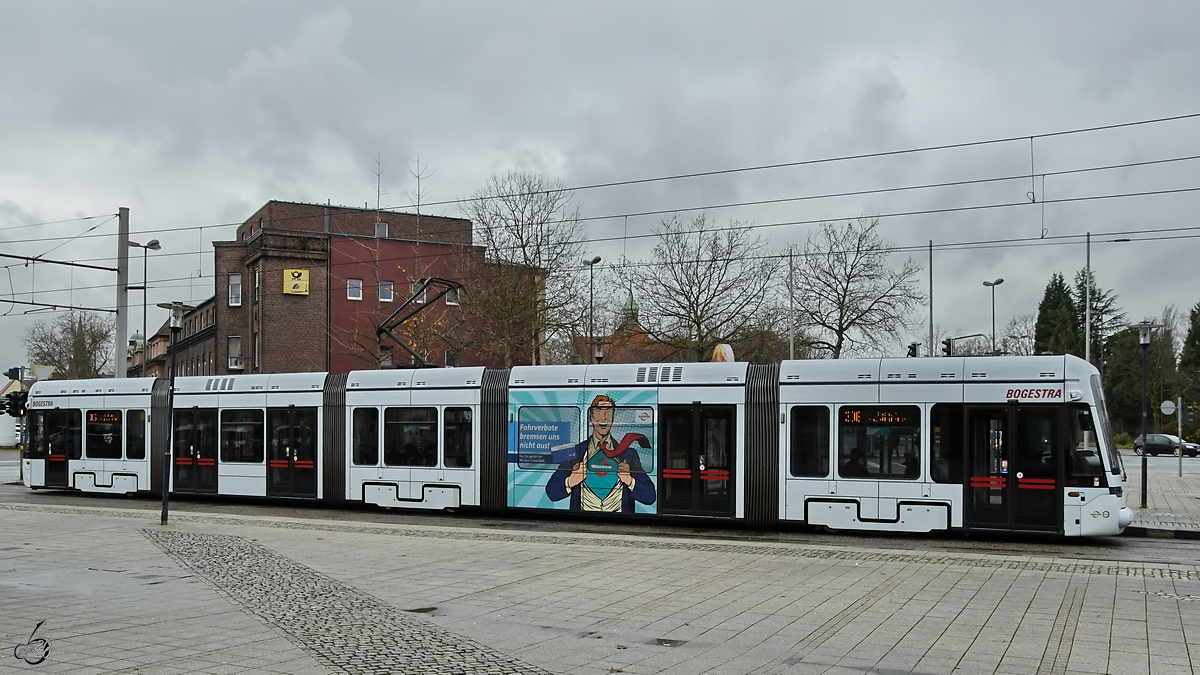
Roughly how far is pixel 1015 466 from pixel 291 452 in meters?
14.8

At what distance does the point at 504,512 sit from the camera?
69.8ft

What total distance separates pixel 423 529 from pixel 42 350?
67354mm

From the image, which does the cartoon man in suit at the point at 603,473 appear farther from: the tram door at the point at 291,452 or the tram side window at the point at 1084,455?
the tram side window at the point at 1084,455

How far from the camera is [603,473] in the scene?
19594mm

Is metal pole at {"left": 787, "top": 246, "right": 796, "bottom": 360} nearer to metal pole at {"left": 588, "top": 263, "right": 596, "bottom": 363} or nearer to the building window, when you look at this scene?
metal pole at {"left": 588, "top": 263, "right": 596, "bottom": 363}

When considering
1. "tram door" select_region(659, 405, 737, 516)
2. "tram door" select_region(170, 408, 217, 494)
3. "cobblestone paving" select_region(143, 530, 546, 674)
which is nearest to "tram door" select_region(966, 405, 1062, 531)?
"tram door" select_region(659, 405, 737, 516)

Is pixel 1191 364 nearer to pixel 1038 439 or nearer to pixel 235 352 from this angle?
pixel 235 352

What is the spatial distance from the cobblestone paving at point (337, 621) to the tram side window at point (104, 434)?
13181 mm

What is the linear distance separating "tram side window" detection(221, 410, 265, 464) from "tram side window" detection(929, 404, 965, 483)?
14362mm

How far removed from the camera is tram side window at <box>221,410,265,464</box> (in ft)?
77.3

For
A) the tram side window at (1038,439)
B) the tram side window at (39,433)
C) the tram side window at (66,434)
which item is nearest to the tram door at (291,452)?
the tram side window at (66,434)

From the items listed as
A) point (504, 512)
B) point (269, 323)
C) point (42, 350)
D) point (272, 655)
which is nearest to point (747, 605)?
point (272, 655)

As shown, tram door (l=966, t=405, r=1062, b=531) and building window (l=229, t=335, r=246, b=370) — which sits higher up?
building window (l=229, t=335, r=246, b=370)

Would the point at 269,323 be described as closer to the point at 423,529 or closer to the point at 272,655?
the point at 423,529
